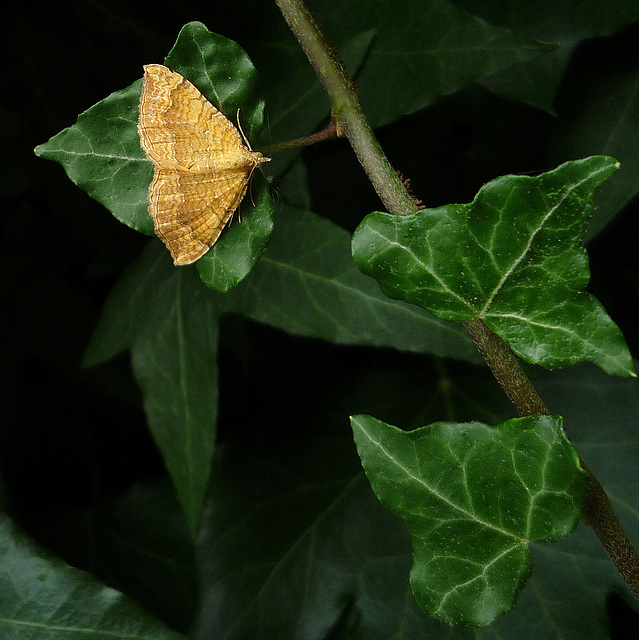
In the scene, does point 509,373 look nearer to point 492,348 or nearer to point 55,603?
point 492,348

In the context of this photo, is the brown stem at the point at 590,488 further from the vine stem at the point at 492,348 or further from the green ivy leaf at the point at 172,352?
the green ivy leaf at the point at 172,352

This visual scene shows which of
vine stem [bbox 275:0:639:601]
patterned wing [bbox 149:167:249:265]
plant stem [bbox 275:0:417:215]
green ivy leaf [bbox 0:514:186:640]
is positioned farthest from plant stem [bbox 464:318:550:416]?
green ivy leaf [bbox 0:514:186:640]

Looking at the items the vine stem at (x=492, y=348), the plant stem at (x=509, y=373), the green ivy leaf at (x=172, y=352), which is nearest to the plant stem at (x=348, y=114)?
the vine stem at (x=492, y=348)

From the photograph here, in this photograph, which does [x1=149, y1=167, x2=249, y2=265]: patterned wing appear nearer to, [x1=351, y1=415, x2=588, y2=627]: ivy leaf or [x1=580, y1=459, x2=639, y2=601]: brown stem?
[x1=351, y1=415, x2=588, y2=627]: ivy leaf

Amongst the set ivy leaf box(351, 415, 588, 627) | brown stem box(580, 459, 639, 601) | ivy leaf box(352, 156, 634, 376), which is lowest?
brown stem box(580, 459, 639, 601)

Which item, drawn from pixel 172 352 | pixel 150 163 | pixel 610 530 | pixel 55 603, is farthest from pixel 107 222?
pixel 610 530
